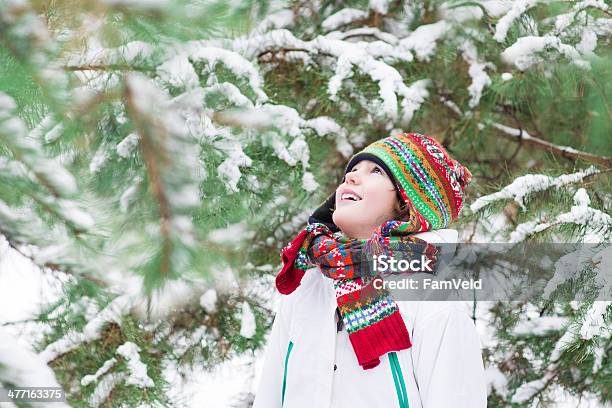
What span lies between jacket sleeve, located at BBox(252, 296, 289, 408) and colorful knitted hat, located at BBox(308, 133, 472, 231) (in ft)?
1.00

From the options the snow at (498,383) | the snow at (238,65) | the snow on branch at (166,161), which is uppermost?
the snow at (238,65)

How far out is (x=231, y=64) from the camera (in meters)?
1.93

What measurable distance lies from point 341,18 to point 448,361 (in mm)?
1271

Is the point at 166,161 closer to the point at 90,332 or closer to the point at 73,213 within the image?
the point at 73,213

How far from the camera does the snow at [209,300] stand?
2.10 metres

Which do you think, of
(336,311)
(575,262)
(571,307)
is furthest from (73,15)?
(571,307)

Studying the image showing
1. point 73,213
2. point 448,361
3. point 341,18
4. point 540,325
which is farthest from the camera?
point 341,18

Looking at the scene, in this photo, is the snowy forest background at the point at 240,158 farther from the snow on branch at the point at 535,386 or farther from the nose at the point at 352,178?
the nose at the point at 352,178

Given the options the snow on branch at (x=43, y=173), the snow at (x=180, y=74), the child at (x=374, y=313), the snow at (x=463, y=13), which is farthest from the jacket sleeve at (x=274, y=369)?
the snow at (x=463, y=13)

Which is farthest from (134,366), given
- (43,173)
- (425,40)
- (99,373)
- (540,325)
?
(425,40)

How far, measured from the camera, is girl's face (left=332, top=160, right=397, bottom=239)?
1.34m

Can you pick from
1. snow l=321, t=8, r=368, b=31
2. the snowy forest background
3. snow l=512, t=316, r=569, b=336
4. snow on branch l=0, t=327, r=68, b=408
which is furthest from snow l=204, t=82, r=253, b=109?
snow on branch l=0, t=327, r=68, b=408

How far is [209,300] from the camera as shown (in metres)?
2.11

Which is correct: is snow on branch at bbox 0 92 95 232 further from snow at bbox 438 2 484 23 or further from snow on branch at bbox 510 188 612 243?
snow at bbox 438 2 484 23
